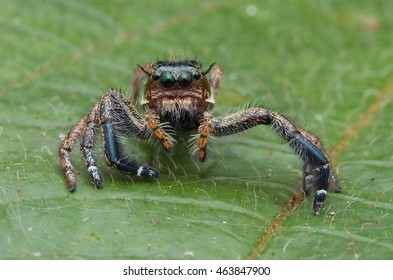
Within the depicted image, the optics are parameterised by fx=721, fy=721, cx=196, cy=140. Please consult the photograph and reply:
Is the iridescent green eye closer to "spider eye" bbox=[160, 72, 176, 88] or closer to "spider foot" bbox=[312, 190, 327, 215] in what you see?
"spider eye" bbox=[160, 72, 176, 88]

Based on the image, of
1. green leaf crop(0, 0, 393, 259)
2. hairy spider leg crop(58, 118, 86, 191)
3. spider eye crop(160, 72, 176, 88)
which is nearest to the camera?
green leaf crop(0, 0, 393, 259)

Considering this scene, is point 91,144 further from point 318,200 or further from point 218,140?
point 318,200

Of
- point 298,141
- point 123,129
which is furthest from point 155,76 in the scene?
point 298,141

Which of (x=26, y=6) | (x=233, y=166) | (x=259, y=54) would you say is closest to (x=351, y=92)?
(x=259, y=54)

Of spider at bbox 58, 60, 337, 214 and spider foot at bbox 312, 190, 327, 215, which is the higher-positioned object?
spider at bbox 58, 60, 337, 214

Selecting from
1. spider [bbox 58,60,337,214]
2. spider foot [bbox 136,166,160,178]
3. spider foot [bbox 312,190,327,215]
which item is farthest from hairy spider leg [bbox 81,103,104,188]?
spider foot [bbox 312,190,327,215]

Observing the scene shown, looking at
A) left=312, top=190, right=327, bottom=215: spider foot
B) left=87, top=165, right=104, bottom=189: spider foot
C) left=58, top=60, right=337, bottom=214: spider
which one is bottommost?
left=87, top=165, right=104, bottom=189: spider foot

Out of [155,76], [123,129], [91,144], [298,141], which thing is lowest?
[91,144]

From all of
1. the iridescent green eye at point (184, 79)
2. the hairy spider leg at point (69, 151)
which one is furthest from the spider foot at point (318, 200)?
the hairy spider leg at point (69, 151)
